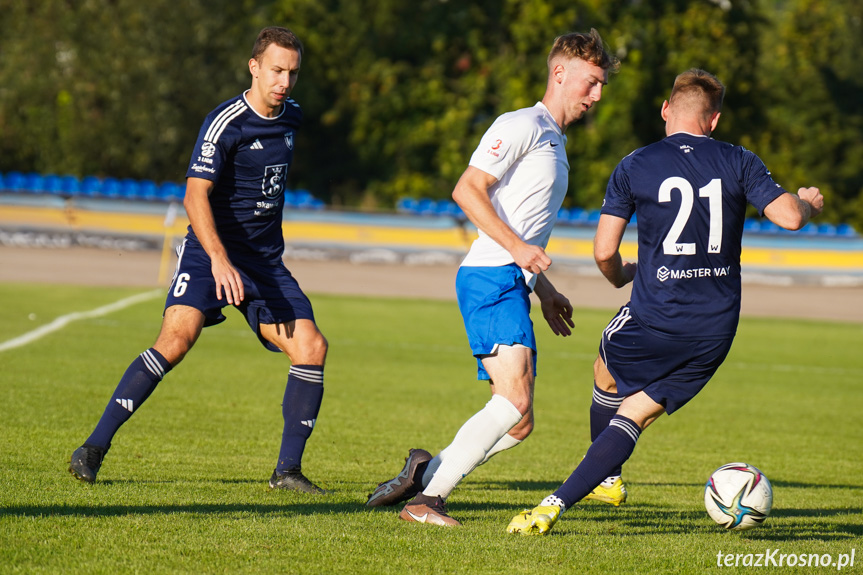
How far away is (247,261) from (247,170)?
0.50 m

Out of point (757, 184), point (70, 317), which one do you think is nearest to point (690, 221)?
point (757, 184)

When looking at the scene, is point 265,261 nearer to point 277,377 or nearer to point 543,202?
point 543,202

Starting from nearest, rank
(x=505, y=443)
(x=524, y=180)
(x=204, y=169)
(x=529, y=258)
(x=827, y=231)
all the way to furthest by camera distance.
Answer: (x=529, y=258) < (x=524, y=180) < (x=505, y=443) < (x=204, y=169) < (x=827, y=231)

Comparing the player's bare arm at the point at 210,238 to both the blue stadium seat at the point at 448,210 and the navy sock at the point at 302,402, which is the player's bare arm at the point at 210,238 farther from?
the blue stadium seat at the point at 448,210

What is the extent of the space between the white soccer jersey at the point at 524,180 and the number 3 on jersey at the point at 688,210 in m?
0.51

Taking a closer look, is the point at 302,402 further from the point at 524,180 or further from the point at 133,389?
the point at 524,180

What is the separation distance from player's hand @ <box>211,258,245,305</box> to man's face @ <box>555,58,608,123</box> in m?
1.84

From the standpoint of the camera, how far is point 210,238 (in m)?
5.04

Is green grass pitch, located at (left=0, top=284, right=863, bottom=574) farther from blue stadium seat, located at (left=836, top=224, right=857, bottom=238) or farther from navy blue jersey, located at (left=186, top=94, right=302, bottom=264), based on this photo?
blue stadium seat, located at (left=836, top=224, right=857, bottom=238)

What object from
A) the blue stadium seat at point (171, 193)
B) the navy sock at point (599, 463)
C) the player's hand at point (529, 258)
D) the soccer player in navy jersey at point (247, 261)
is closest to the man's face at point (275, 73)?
the soccer player in navy jersey at point (247, 261)

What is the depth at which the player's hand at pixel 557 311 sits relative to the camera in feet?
17.0

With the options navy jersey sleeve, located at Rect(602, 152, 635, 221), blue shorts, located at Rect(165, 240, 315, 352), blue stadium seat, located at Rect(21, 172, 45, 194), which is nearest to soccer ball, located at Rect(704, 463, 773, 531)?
navy jersey sleeve, located at Rect(602, 152, 635, 221)

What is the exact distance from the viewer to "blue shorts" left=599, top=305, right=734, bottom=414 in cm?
447

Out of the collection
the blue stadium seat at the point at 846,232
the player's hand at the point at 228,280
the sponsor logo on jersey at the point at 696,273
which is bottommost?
the blue stadium seat at the point at 846,232
